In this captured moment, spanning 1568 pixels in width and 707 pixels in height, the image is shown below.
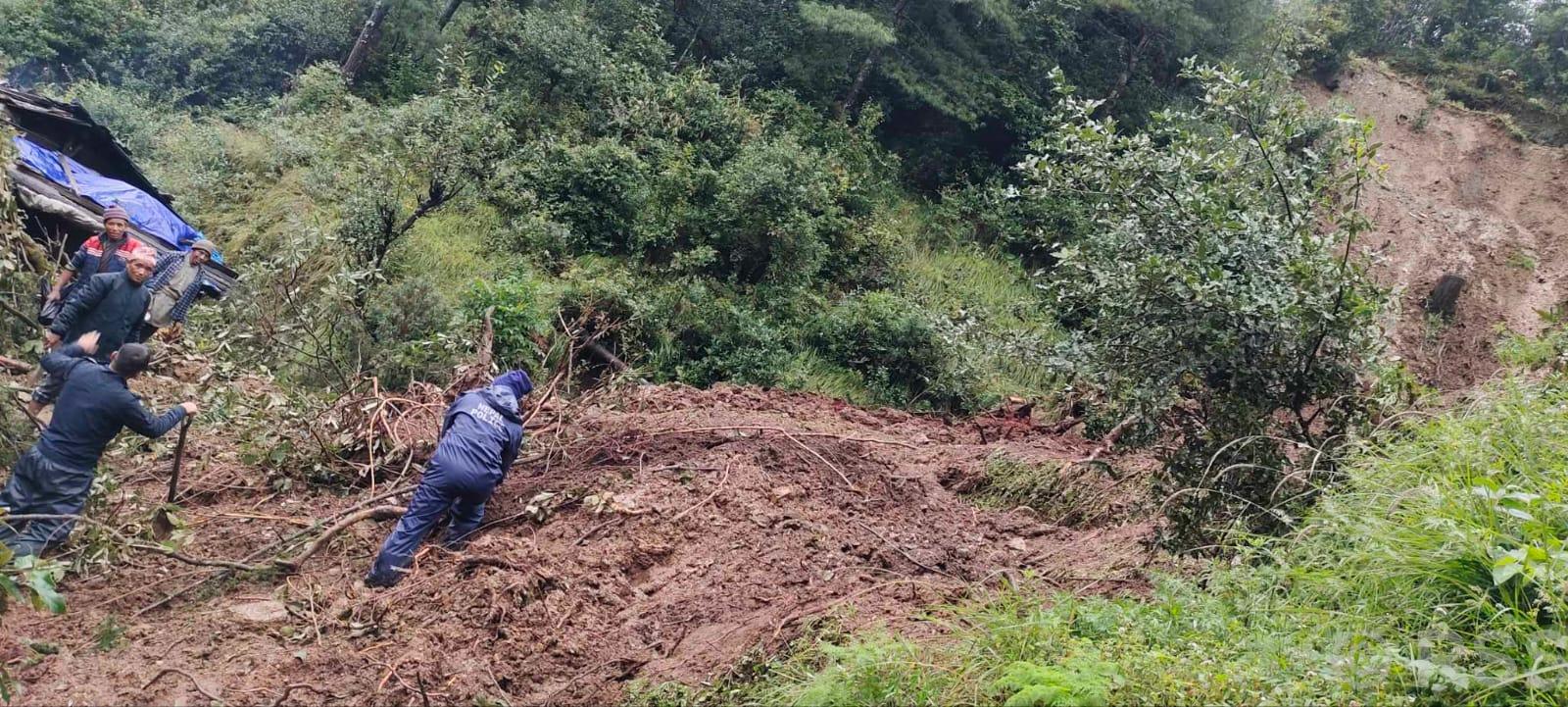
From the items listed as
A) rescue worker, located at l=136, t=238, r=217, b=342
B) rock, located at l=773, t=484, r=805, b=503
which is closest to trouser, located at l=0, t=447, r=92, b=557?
rescue worker, located at l=136, t=238, r=217, b=342

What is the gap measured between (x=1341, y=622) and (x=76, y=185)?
456 inches

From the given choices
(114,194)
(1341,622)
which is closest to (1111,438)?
(1341,622)

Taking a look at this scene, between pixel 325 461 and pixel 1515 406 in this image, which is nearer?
pixel 1515 406

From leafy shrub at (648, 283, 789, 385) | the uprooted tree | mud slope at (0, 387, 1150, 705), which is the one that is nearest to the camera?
mud slope at (0, 387, 1150, 705)

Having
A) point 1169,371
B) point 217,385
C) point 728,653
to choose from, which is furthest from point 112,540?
point 1169,371

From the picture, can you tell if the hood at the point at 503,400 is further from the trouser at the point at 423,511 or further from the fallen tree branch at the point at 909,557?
the fallen tree branch at the point at 909,557

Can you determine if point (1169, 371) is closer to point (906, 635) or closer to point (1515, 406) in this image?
point (1515, 406)

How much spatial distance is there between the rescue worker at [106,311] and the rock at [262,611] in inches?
81.4

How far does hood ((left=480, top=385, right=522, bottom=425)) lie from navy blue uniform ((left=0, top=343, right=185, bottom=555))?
1.76 metres

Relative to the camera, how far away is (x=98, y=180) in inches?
415

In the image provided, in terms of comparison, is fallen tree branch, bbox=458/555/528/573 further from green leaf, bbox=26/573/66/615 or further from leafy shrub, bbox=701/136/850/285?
leafy shrub, bbox=701/136/850/285

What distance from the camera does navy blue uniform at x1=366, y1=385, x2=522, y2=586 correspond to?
538 centimetres

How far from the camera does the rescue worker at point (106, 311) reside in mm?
6043

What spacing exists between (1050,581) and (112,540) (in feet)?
15.9
